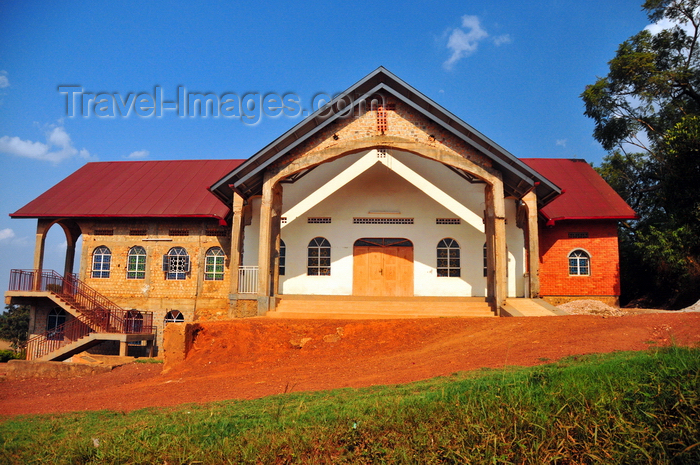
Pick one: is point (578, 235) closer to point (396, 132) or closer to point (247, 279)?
point (396, 132)

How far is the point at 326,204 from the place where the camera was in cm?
1964

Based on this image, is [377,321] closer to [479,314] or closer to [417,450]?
[479,314]

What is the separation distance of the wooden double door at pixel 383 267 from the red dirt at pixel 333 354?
5328 mm

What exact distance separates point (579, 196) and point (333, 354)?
12.5m

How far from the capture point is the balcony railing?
16625mm

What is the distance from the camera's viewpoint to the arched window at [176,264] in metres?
20.1

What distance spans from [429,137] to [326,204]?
5087 mm

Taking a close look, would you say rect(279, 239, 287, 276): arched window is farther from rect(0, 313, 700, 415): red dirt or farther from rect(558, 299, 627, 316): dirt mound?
rect(558, 299, 627, 316): dirt mound

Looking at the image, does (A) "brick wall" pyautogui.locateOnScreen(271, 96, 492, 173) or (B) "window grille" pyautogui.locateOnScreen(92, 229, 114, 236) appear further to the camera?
(B) "window grille" pyautogui.locateOnScreen(92, 229, 114, 236)

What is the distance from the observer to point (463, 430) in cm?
514

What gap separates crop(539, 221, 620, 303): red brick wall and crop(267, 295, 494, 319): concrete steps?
3.57 meters

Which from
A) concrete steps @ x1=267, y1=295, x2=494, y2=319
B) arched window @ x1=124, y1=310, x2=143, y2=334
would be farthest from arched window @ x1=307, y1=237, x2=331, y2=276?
arched window @ x1=124, y1=310, x2=143, y2=334

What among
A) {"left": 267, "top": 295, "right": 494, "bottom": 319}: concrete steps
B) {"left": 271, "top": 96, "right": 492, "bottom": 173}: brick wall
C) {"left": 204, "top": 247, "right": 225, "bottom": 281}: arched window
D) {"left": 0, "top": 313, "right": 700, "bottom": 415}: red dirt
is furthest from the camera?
{"left": 204, "top": 247, "right": 225, "bottom": 281}: arched window

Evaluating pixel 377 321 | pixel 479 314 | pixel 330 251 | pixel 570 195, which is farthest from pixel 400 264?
pixel 570 195
